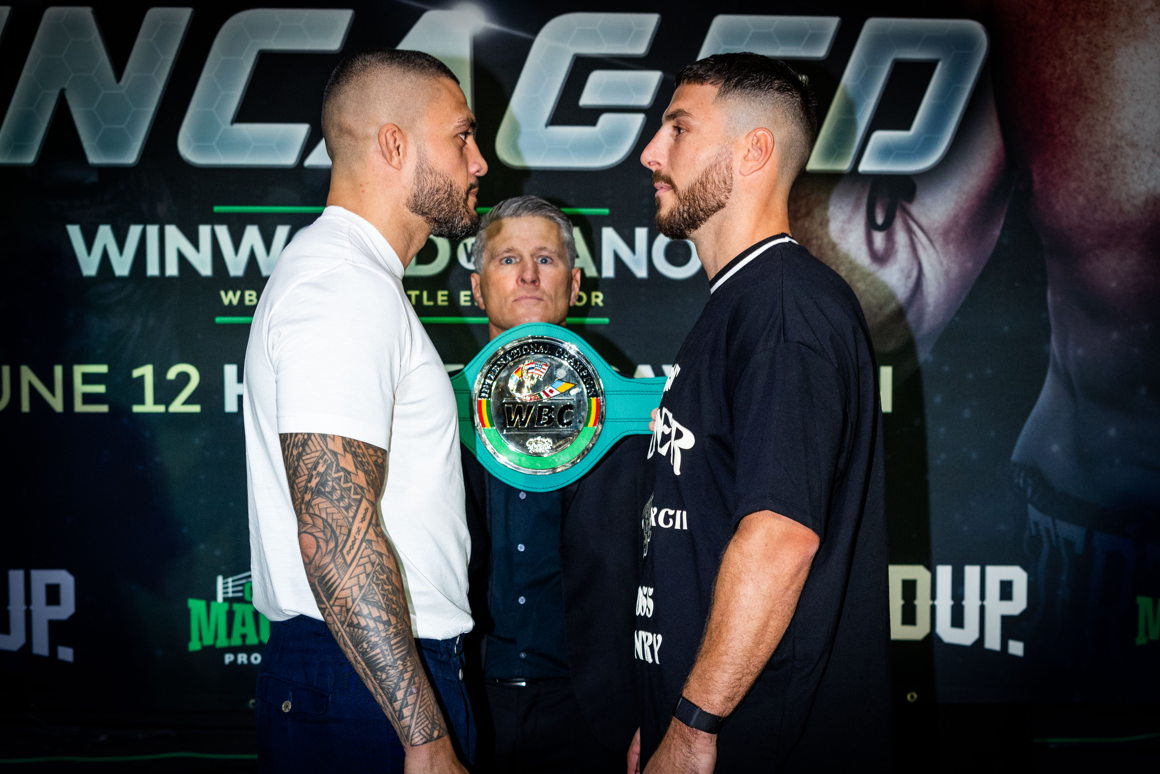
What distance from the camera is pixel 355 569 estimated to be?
3.84 ft

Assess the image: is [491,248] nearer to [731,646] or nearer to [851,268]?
[851,268]

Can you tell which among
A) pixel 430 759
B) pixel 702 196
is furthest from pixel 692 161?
pixel 430 759

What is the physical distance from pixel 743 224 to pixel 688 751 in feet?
2.64

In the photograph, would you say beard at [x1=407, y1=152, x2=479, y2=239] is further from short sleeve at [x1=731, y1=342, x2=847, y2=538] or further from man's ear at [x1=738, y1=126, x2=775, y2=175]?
short sleeve at [x1=731, y1=342, x2=847, y2=538]

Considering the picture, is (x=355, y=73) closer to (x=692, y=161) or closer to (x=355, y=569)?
(x=692, y=161)

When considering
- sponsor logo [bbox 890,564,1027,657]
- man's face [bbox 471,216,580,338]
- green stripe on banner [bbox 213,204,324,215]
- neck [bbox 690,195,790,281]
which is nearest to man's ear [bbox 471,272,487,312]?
man's face [bbox 471,216,580,338]

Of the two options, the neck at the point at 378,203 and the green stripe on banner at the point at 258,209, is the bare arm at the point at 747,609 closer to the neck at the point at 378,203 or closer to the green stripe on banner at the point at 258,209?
the neck at the point at 378,203

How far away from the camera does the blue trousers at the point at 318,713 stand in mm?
1275

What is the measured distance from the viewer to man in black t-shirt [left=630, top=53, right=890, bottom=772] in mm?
1205

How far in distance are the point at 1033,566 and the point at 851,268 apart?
3.58 ft

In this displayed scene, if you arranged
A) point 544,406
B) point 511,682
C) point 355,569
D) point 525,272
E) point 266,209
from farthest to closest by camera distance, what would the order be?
point 266,209, point 525,272, point 511,682, point 544,406, point 355,569

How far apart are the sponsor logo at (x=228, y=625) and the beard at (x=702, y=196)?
76.8 inches

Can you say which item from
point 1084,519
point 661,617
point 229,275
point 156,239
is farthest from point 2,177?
point 1084,519

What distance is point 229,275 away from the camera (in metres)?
2.74
